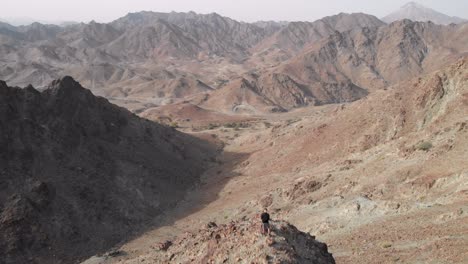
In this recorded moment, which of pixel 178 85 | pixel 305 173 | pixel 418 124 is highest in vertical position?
pixel 418 124

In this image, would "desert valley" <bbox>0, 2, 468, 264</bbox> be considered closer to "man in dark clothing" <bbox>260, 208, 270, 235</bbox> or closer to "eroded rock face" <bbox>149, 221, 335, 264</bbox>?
"eroded rock face" <bbox>149, 221, 335, 264</bbox>

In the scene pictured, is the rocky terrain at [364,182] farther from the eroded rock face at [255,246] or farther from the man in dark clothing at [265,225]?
the man in dark clothing at [265,225]

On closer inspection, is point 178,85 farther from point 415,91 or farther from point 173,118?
point 415,91

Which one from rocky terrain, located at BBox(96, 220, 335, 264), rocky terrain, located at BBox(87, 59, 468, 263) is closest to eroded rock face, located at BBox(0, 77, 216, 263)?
rocky terrain, located at BBox(87, 59, 468, 263)

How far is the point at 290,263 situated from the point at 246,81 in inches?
5300

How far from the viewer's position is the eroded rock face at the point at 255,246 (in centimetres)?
1616

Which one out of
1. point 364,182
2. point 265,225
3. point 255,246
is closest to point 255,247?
point 255,246

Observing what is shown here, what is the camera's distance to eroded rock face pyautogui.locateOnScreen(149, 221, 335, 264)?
53.0 ft

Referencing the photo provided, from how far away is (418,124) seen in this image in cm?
4722

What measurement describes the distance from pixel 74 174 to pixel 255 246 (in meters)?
33.3

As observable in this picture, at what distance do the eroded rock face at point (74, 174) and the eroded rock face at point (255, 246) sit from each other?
892 inches

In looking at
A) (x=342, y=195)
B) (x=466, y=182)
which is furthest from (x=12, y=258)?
(x=466, y=182)

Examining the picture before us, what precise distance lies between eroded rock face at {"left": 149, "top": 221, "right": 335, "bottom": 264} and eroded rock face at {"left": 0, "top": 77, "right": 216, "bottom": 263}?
22.6 m

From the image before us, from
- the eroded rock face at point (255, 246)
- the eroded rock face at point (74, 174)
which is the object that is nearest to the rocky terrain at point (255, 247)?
the eroded rock face at point (255, 246)
